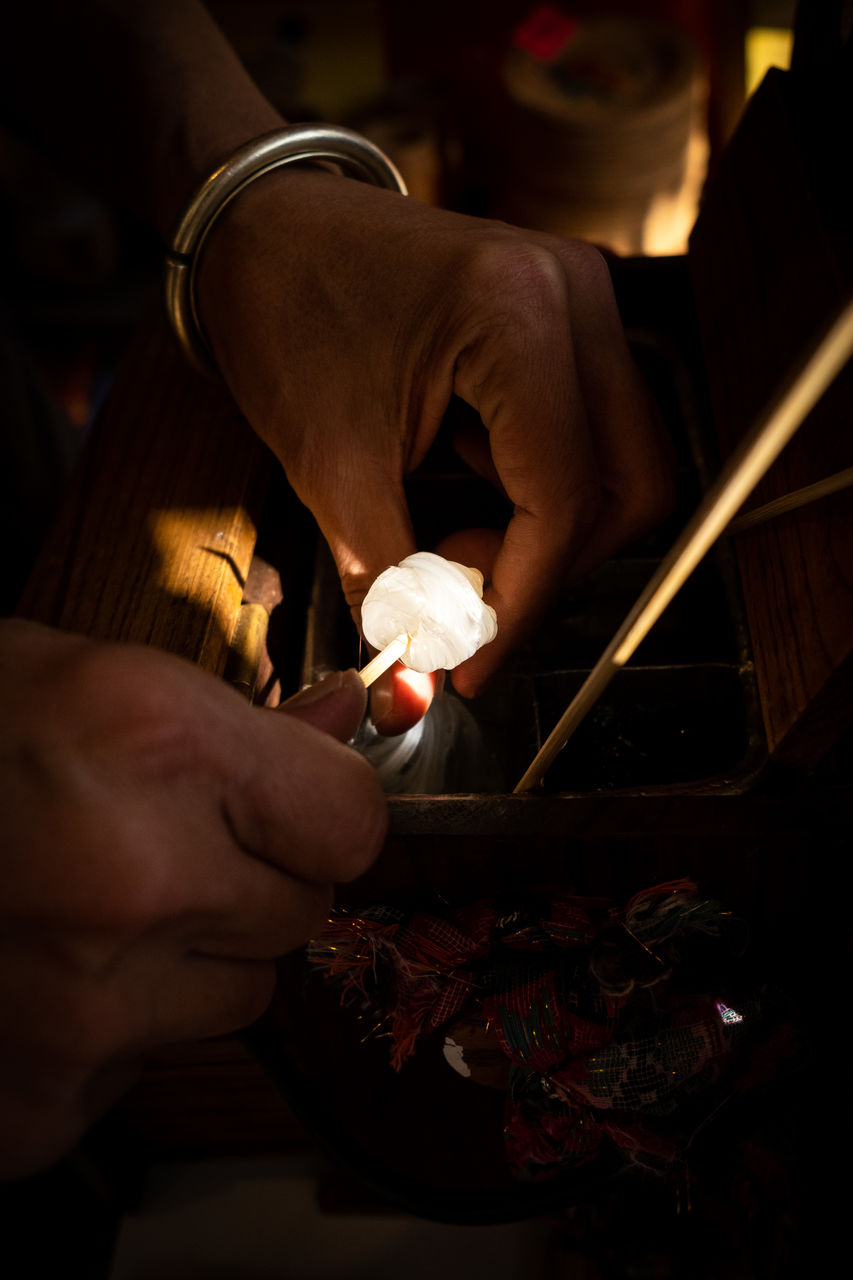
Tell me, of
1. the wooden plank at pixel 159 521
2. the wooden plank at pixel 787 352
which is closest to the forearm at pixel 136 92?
the wooden plank at pixel 159 521

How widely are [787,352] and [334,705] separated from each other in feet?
1.55

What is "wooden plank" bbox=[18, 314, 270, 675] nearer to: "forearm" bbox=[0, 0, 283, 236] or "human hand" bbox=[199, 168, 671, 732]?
"human hand" bbox=[199, 168, 671, 732]

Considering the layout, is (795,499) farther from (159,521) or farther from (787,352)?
(159,521)

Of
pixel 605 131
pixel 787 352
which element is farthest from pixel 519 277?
pixel 605 131

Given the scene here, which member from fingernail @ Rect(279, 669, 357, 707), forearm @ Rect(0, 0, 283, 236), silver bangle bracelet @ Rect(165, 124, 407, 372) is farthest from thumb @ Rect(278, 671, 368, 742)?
forearm @ Rect(0, 0, 283, 236)

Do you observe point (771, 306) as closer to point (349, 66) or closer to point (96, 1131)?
point (96, 1131)

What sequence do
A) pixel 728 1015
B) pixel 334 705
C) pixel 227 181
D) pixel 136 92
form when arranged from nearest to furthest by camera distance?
pixel 334 705 < pixel 728 1015 < pixel 227 181 < pixel 136 92

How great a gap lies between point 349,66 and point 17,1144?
9.78 ft

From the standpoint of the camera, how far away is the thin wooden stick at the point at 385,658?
595mm

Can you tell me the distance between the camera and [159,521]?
0.83 metres

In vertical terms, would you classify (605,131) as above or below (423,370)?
below

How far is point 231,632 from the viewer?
759mm

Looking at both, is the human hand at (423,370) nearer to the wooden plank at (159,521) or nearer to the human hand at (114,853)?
the wooden plank at (159,521)

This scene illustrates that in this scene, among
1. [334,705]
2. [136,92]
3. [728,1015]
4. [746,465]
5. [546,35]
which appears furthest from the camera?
[546,35]
